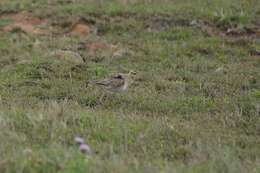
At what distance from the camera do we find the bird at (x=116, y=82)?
329 inches

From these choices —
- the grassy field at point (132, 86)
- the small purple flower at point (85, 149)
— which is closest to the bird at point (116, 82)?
the grassy field at point (132, 86)

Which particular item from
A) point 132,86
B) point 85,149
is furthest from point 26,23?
point 85,149

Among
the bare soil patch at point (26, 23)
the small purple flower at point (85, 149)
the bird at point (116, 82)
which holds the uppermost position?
the small purple flower at point (85, 149)

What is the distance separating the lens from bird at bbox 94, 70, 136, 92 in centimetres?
835

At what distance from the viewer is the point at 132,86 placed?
28.3 feet

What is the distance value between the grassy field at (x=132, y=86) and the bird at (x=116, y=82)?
15 centimetres

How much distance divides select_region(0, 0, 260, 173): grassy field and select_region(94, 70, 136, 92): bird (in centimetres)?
15

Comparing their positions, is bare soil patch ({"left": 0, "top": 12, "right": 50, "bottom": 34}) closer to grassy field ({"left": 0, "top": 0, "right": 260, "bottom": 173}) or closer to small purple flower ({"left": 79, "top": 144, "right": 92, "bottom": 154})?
grassy field ({"left": 0, "top": 0, "right": 260, "bottom": 173})

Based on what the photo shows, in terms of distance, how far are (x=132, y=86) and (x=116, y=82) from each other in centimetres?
29

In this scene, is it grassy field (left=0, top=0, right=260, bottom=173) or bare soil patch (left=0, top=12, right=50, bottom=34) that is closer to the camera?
grassy field (left=0, top=0, right=260, bottom=173)

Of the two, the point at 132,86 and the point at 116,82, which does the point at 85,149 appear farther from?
the point at 132,86

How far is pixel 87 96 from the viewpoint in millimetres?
7961

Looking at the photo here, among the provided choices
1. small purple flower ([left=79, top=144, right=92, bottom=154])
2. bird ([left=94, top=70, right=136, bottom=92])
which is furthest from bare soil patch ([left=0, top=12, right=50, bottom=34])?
small purple flower ([left=79, top=144, right=92, bottom=154])

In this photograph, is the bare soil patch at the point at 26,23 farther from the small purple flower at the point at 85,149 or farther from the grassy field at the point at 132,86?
the small purple flower at the point at 85,149
